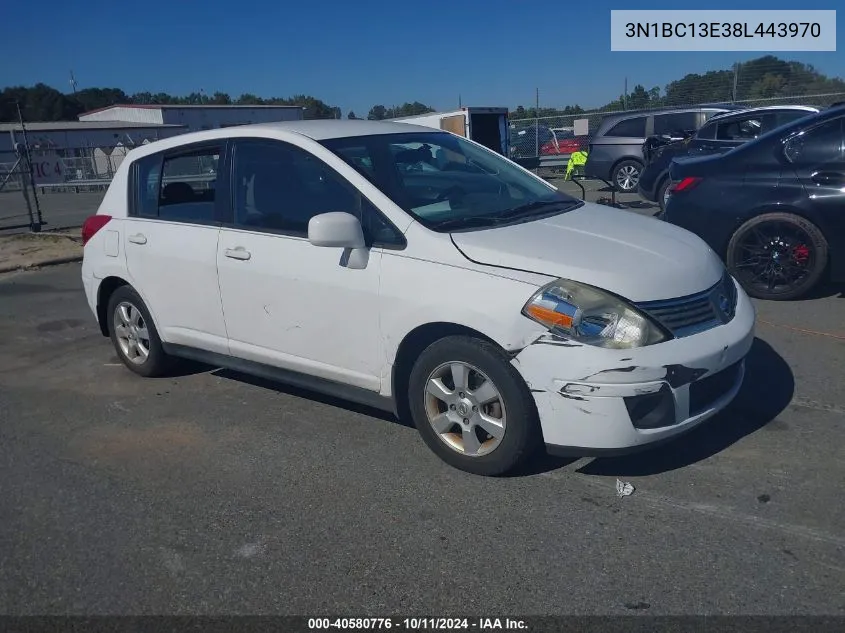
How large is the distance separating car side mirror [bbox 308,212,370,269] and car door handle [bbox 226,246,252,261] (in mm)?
643

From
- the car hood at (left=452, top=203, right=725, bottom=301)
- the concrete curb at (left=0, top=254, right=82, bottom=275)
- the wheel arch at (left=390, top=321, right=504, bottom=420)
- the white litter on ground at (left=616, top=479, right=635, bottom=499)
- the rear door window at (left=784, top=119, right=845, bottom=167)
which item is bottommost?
the white litter on ground at (left=616, top=479, right=635, bottom=499)

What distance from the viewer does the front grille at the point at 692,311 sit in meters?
3.28

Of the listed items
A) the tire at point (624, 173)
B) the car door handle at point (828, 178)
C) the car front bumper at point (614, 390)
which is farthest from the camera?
the tire at point (624, 173)

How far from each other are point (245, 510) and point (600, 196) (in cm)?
1364

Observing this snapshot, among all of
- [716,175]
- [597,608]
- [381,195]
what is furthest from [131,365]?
[716,175]

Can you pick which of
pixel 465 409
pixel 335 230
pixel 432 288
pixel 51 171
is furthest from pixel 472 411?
pixel 51 171

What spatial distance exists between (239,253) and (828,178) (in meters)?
4.66

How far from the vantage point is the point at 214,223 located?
177 inches

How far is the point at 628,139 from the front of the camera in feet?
51.5

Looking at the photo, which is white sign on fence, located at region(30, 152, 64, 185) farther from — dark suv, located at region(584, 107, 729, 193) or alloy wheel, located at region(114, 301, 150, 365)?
alloy wheel, located at region(114, 301, 150, 365)

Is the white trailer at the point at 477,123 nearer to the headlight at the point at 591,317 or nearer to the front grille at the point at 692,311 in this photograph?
the front grille at the point at 692,311

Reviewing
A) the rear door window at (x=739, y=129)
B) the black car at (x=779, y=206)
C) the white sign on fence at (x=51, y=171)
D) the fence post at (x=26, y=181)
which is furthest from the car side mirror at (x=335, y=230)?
the white sign on fence at (x=51, y=171)

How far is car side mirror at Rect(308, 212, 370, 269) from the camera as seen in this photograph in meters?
3.61

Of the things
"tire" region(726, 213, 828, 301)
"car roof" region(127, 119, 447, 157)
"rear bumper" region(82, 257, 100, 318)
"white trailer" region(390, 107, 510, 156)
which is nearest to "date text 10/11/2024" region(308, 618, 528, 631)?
"car roof" region(127, 119, 447, 157)
